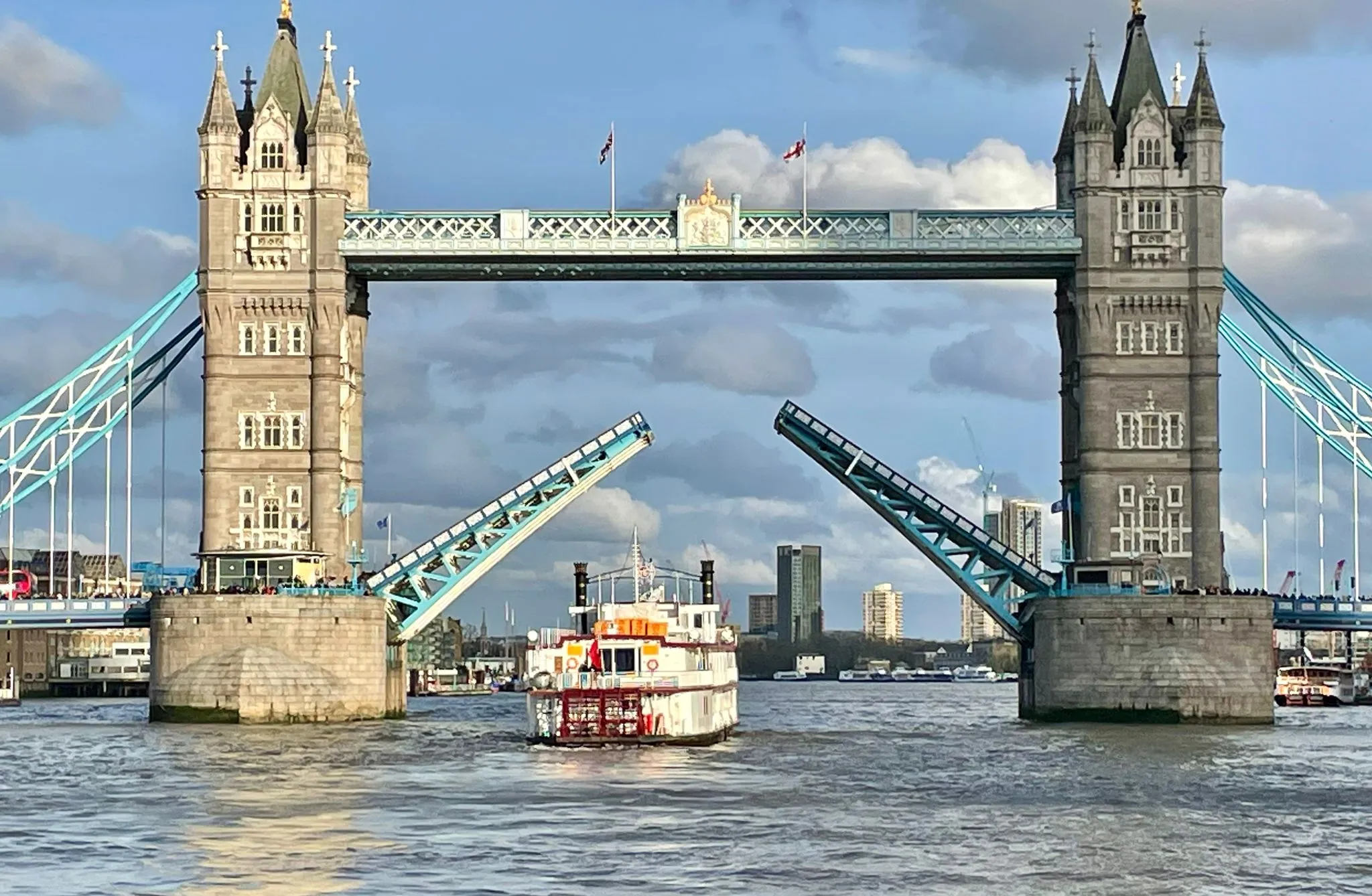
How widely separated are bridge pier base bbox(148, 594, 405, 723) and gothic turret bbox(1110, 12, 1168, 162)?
3240 centimetres

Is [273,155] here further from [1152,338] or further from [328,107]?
[1152,338]

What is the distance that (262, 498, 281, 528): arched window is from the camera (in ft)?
307

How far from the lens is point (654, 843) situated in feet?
162

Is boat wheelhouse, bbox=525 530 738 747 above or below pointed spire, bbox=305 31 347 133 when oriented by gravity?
below

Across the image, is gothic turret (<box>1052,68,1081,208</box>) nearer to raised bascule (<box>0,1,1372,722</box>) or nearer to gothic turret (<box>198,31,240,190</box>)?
raised bascule (<box>0,1,1372,722</box>)

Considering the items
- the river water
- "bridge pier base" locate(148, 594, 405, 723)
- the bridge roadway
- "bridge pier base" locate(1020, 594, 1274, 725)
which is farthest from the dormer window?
"bridge pier base" locate(148, 594, 405, 723)

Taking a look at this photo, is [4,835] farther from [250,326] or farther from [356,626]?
[250,326]

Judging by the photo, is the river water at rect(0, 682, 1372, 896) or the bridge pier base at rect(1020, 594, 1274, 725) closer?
the river water at rect(0, 682, 1372, 896)

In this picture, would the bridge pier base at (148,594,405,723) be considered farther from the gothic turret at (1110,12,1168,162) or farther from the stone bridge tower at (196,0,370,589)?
the gothic turret at (1110,12,1168,162)

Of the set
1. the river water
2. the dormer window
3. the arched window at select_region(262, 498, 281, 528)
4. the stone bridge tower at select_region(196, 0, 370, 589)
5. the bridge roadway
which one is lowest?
the river water

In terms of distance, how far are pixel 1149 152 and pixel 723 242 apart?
1584 centimetres

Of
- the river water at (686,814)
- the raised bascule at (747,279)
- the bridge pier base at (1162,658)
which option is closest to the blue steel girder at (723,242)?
the raised bascule at (747,279)

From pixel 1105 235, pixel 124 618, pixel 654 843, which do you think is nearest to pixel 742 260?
pixel 1105 235

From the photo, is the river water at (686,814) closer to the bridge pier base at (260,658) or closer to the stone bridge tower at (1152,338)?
the bridge pier base at (260,658)
